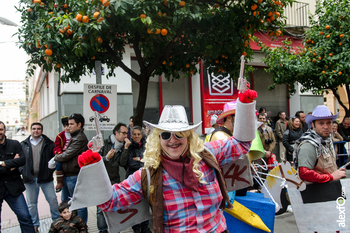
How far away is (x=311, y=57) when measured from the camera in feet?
25.3

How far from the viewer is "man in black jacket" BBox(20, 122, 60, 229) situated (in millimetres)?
4871

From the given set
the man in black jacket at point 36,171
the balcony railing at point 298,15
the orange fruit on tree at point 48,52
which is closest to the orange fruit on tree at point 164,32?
the orange fruit on tree at point 48,52

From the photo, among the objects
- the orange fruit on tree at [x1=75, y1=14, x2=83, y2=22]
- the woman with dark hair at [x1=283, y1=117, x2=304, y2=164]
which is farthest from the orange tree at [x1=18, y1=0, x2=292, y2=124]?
the woman with dark hair at [x1=283, y1=117, x2=304, y2=164]

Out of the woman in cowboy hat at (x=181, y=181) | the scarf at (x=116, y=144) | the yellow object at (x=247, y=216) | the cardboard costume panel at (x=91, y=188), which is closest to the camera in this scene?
the cardboard costume panel at (x=91, y=188)

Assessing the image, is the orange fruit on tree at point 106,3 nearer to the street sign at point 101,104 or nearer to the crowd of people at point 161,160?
the street sign at point 101,104

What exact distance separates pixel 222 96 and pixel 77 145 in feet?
23.3

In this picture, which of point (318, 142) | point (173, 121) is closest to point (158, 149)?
point (173, 121)

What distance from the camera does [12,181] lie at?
4.30 metres

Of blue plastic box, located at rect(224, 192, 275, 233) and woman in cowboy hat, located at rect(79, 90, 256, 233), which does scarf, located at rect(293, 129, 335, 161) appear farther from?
woman in cowboy hat, located at rect(79, 90, 256, 233)

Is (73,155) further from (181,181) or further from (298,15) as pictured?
(298,15)

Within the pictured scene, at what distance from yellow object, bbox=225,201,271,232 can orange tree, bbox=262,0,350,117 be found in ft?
17.8

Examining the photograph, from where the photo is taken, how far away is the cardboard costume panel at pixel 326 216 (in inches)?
122

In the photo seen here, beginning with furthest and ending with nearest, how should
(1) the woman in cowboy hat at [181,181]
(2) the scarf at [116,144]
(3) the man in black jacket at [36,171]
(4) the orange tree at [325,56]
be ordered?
(4) the orange tree at [325,56]
(3) the man in black jacket at [36,171]
(2) the scarf at [116,144]
(1) the woman in cowboy hat at [181,181]

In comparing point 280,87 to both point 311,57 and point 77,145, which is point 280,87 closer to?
Result: point 311,57
